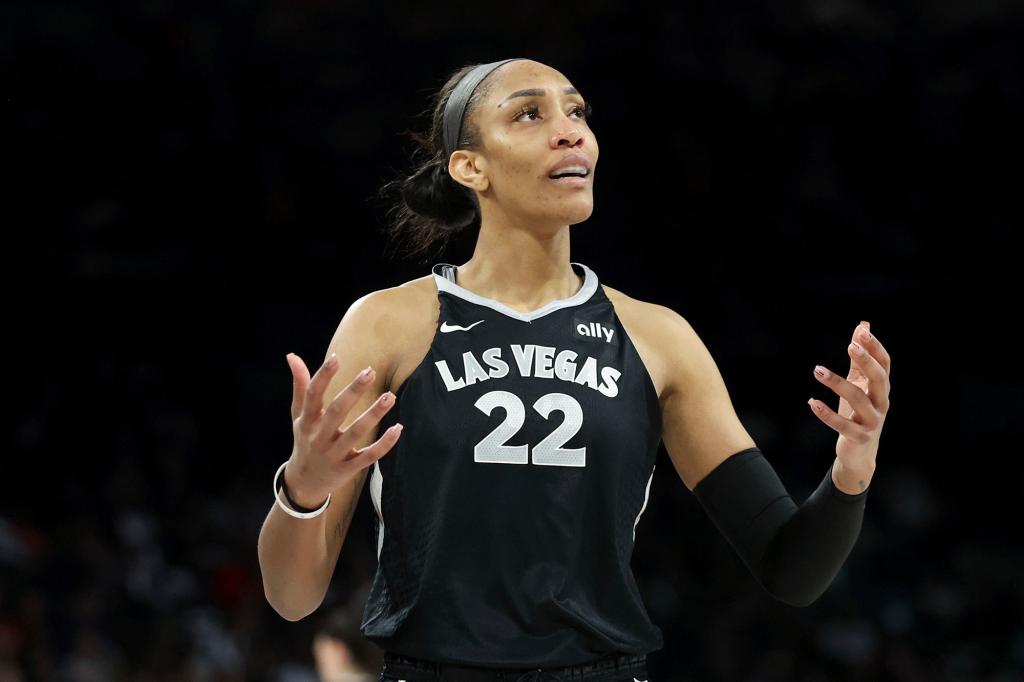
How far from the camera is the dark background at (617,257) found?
764cm

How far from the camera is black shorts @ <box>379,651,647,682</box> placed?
250 cm

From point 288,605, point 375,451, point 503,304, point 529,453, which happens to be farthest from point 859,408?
point 288,605

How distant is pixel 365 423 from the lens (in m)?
2.21

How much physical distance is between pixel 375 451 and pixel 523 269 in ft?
2.44

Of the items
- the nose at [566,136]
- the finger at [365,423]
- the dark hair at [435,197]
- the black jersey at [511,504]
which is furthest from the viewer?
the dark hair at [435,197]

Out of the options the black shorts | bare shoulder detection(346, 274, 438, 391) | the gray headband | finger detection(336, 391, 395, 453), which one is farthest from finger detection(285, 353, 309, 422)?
the gray headband

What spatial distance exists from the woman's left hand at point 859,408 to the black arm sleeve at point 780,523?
2.4 inches

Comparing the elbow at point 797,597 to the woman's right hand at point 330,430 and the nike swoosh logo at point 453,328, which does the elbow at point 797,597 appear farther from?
the woman's right hand at point 330,430

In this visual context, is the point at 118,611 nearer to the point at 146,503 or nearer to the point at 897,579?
the point at 146,503

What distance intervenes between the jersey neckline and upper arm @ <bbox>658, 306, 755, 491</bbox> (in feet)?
0.55

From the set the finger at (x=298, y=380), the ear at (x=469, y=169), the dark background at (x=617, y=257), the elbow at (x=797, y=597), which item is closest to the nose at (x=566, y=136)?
the ear at (x=469, y=169)

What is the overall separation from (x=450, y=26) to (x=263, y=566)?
6876 millimetres

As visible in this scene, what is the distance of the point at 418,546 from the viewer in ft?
8.50

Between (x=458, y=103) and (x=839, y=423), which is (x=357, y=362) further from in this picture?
(x=839, y=423)
